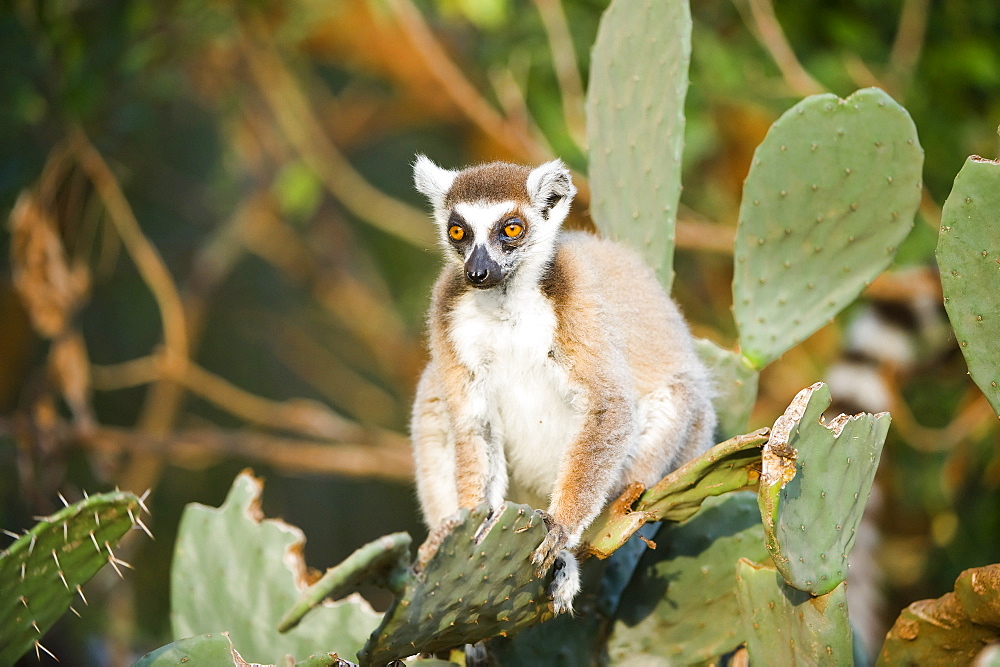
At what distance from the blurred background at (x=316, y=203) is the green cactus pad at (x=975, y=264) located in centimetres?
181

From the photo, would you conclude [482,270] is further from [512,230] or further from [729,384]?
[729,384]

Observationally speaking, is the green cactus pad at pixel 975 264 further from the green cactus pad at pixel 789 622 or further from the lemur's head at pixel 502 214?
the lemur's head at pixel 502 214

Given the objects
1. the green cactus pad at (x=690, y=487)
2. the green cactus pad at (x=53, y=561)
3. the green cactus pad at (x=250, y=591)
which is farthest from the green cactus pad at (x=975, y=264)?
the green cactus pad at (x=53, y=561)

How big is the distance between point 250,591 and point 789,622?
1.51 metres

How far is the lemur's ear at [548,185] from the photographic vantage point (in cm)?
278

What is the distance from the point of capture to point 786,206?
268cm

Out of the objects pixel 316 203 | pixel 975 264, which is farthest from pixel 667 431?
pixel 316 203

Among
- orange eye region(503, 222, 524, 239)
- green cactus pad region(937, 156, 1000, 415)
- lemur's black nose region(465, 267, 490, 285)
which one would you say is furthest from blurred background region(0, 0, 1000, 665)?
green cactus pad region(937, 156, 1000, 415)

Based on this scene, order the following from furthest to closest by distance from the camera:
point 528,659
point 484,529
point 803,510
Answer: point 528,659 → point 803,510 → point 484,529

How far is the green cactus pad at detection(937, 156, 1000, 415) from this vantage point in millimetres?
2020

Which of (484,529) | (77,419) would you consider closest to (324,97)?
(77,419)

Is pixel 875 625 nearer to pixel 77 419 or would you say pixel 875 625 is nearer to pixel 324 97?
pixel 77 419

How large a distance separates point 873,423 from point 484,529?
94cm

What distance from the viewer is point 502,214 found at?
8.84ft
